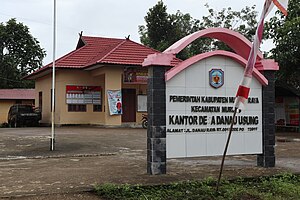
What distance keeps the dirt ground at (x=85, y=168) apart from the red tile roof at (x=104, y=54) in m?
9.90

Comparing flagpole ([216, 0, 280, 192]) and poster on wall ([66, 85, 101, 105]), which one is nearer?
flagpole ([216, 0, 280, 192])

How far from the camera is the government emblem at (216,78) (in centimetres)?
790

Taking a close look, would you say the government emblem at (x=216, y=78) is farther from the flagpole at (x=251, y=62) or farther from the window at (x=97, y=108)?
the window at (x=97, y=108)

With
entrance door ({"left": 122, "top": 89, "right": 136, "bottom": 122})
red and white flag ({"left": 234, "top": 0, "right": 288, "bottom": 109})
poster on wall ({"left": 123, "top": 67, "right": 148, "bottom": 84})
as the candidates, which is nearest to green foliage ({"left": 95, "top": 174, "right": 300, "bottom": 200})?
red and white flag ({"left": 234, "top": 0, "right": 288, "bottom": 109})

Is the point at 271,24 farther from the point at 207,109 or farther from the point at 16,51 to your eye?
the point at 16,51

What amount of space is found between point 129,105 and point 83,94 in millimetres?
2900

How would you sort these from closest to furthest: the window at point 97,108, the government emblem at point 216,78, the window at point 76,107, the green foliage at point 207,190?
the green foliage at point 207,190 < the government emblem at point 216,78 < the window at point 76,107 < the window at point 97,108

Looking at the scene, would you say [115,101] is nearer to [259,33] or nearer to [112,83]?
[112,83]

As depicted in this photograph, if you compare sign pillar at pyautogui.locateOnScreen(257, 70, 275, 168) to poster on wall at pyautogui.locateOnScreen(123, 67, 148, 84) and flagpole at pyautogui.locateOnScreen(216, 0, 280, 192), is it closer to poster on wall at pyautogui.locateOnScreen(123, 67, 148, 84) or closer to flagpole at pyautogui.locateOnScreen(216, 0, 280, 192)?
flagpole at pyautogui.locateOnScreen(216, 0, 280, 192)

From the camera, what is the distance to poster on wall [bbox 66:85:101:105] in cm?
2296

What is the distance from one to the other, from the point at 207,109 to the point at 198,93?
1.26 ft

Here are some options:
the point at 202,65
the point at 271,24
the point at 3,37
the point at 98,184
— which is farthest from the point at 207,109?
the point at 3,37

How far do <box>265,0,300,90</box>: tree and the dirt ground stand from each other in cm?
644

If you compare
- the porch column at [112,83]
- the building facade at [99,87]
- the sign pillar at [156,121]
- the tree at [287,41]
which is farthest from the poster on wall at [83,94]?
the sign pillar at [156,121]
